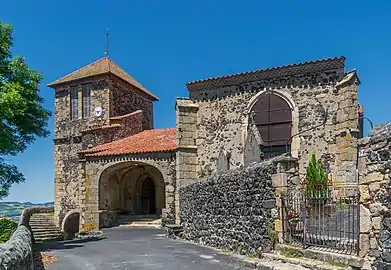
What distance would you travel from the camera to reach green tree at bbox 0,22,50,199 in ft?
45.0

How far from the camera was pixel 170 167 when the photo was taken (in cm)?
2105

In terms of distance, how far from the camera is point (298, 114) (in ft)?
57.4

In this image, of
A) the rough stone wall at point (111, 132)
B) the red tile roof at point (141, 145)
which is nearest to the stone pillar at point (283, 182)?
the red tile roof at point (141, 145)

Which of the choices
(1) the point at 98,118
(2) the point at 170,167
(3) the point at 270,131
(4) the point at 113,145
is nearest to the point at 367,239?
(3) the point at 270,131

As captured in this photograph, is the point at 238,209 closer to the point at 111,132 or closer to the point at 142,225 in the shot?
the point at 142,225

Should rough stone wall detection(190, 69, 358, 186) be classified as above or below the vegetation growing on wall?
above

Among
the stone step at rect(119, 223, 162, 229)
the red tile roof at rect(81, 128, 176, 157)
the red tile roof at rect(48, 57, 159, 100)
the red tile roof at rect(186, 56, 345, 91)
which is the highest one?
Answer: the red tile roof at rect(48, 57, 159, 100)

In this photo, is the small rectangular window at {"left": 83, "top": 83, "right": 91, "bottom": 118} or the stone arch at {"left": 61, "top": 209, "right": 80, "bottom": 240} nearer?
the stone arch at {"left": 61, "top": 209, "right": 80, "bottom": 240}

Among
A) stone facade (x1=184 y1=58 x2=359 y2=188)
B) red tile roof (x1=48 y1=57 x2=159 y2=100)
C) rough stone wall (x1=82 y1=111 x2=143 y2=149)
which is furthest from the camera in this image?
red tile roof (x1=48 y1=57 x2=159 y2=100)

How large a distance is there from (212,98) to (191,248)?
333 inches

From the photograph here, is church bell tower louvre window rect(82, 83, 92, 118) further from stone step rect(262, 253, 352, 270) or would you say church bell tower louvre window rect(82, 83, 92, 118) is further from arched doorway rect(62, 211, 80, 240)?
stone step rect(262, 253, 352, 270)

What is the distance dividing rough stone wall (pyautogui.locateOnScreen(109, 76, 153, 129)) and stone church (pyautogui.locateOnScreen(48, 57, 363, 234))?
0.36 m

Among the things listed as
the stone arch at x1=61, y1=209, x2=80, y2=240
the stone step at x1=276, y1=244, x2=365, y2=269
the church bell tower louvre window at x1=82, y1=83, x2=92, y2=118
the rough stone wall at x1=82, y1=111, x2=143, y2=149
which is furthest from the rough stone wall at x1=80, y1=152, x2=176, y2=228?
the stone step at x1=276, y1=244, x2=365, y2=269

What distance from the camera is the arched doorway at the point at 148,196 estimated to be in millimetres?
26891
